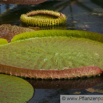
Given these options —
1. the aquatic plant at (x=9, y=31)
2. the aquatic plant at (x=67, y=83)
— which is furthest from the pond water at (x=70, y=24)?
the aquatic plant at (x=9, y=31)

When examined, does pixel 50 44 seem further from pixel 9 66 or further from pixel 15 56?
pixel 9 66

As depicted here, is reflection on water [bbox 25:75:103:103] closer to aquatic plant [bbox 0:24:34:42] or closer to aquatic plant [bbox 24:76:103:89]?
aquatic plant [bbox 24:76:103:89]

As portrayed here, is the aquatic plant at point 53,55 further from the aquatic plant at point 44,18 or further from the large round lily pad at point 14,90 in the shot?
the aquatic plant at point 44,18

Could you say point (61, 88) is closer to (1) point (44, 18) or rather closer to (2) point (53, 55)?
(2) point (53, 55)

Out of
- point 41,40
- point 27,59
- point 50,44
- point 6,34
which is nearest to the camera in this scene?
point 27,59

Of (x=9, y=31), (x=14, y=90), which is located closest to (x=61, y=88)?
(x=14, y=90)

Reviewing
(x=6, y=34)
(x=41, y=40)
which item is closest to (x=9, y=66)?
(x=41, y=40)
